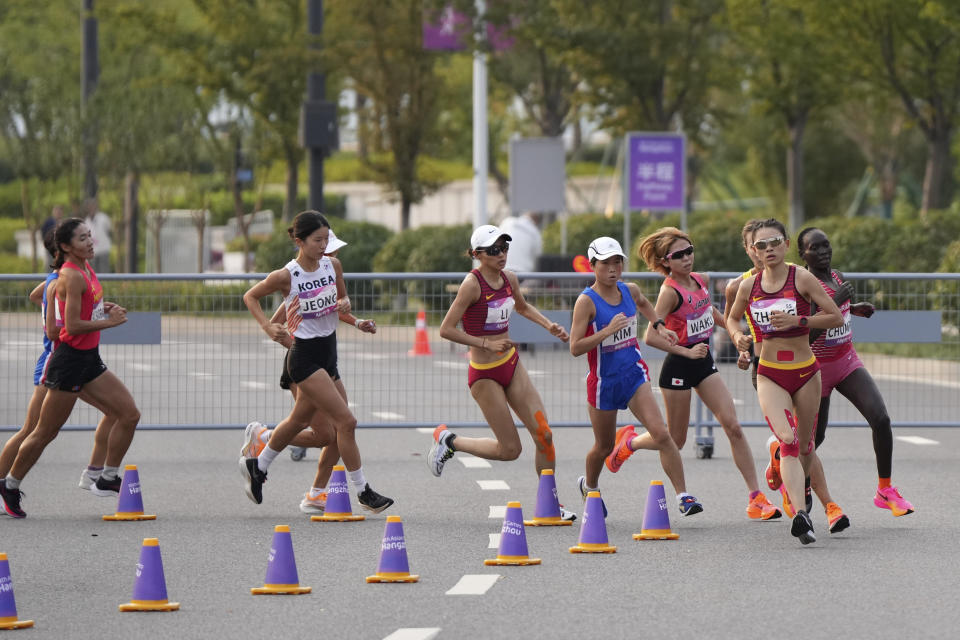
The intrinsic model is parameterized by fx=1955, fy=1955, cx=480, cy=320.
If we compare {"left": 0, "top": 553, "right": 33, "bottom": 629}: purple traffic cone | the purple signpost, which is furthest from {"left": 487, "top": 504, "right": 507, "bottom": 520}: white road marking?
the purple signpost

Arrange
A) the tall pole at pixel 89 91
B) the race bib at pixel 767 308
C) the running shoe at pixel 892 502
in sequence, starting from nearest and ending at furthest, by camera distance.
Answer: the race bib at pixel 767 308 < the running shoe at pixel 892 502 < the tall pole at pixel 89 91

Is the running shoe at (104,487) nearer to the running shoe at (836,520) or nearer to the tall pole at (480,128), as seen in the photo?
the running shoe at (836,520)

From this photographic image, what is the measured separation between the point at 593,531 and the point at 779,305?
1.53 m

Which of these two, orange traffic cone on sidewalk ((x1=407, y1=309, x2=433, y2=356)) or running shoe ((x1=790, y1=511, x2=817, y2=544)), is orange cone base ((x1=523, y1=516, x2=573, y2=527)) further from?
orange traffic cone on sidewalk ((x1=407, y1=309, x2=433, y2=356))

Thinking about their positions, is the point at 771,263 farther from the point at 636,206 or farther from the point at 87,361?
the point at 636,206

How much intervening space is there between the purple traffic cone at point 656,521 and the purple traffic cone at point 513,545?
107cm

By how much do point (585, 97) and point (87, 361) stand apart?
24471 millimetres

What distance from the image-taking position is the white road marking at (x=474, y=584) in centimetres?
859

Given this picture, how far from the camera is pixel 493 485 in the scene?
42.3 feet

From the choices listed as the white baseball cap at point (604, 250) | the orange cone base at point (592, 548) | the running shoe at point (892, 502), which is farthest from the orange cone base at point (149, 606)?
the running shoe at point (892, 502)

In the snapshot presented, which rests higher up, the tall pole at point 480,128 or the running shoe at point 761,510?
the tall pole at point 480,128

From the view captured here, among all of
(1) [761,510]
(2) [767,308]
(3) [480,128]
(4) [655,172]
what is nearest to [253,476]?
(1) [761,510]

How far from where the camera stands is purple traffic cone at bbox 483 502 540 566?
9289 millimetres

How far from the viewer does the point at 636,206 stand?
28.0m
